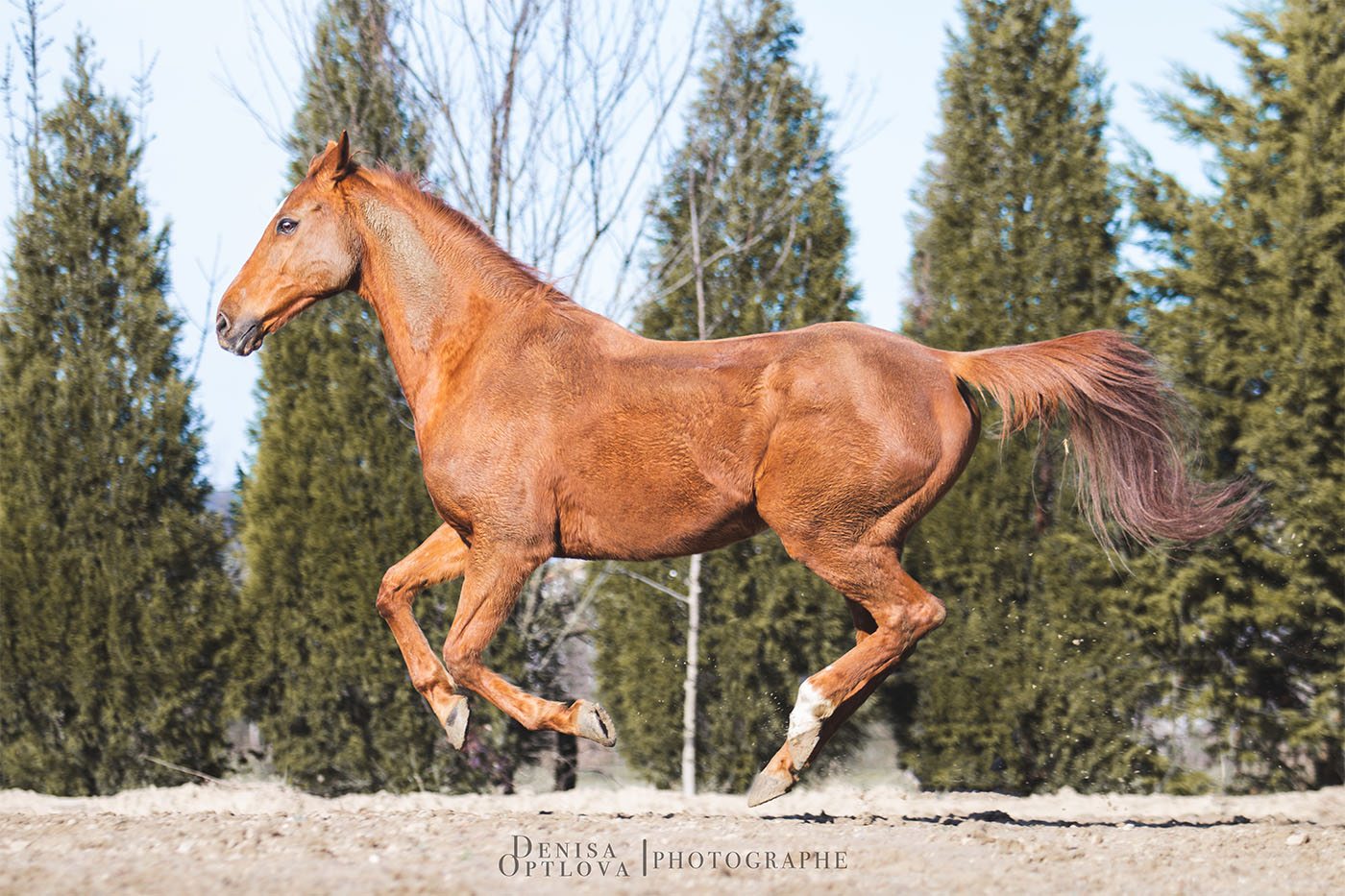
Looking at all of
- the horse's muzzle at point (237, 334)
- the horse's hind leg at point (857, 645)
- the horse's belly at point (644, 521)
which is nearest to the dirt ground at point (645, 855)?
the horse's hind leg at point (857, 645)

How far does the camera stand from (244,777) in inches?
362

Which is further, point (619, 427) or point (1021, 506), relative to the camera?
point (1021, 506)

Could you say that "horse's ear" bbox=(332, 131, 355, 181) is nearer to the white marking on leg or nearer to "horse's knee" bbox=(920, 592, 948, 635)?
the white marking on leg

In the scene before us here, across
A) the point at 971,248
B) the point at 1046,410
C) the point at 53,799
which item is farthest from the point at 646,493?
the point at 53,799

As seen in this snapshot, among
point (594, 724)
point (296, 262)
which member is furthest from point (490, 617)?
point (296, 262)

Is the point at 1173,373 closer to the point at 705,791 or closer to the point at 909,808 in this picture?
the point at 909,808

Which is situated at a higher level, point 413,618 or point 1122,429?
point 1122,429

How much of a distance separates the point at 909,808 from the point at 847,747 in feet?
4.72

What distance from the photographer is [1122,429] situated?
206 inches

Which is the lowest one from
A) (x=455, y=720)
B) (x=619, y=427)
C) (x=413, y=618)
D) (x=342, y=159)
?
(x=455, y=720)

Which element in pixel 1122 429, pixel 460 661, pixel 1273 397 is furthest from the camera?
pixel 1273 397

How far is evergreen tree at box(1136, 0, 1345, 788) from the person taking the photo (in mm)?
7762

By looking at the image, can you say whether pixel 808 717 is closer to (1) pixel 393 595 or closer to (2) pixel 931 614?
(2) pixel 931 614

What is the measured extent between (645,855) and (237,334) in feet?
9.02
